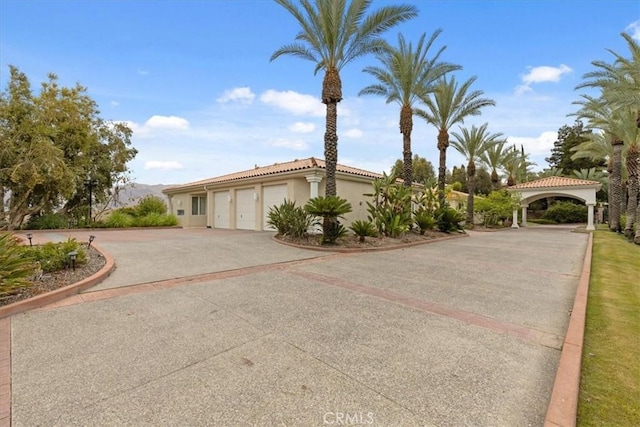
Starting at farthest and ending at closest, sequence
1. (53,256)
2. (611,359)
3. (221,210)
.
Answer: (221,210), (53,256), (611,359)

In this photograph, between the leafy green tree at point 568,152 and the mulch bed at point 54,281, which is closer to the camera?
the mulch bed at point 54,281

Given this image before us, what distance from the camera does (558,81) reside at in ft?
54.9

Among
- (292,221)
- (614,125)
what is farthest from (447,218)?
(614,125)

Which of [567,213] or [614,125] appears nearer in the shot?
[614,125]

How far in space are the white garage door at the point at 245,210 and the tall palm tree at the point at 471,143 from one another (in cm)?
1778

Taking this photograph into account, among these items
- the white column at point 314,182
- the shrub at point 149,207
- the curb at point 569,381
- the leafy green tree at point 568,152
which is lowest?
the curb at point 569,381

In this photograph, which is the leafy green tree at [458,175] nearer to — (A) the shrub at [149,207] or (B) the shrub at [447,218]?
(B) the shrub at [447,218]

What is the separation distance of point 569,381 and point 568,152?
54969 mm

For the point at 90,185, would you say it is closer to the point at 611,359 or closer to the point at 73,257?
the point at 73,257

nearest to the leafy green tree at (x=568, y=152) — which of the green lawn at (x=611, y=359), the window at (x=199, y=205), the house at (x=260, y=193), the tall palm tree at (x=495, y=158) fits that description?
the tall palm tree at (x=495, y=158)

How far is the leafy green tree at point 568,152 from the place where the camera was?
43625 millimetres

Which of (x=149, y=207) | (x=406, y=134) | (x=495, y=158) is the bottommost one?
(x=149, y=207)

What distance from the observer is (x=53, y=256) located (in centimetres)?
652

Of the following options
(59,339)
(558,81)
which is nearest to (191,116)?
(59,339)
